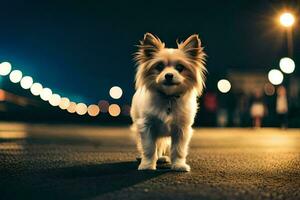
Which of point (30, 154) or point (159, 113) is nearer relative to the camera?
point (159, 113)

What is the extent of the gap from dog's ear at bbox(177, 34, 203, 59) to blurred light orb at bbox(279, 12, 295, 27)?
27766 millimetres

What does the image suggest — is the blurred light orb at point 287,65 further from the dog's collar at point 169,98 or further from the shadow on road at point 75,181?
the dog's collar at point 169,98

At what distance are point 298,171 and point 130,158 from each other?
3110 mm

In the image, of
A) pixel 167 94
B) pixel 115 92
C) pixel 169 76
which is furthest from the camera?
pixel 115 92

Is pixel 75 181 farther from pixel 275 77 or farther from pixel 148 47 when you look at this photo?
pixel 275 77

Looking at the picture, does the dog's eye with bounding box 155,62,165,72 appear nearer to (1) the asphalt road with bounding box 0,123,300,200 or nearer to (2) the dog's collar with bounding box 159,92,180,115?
(2) the dog's collar with bounding box 159,92,180,115

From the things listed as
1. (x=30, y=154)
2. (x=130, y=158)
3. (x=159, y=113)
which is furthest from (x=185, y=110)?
(x=30, y=154)

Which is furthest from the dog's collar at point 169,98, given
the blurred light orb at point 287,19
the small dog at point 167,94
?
the blurred light orb at point 287,19

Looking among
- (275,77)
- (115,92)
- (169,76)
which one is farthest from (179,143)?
(115,92)

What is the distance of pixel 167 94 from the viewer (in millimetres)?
8734

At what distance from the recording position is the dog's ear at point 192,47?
8.90 m

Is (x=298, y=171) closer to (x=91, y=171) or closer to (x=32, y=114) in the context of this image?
(x=91, y=171)

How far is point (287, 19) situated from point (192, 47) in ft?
91.4

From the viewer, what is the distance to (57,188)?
6918 mm
